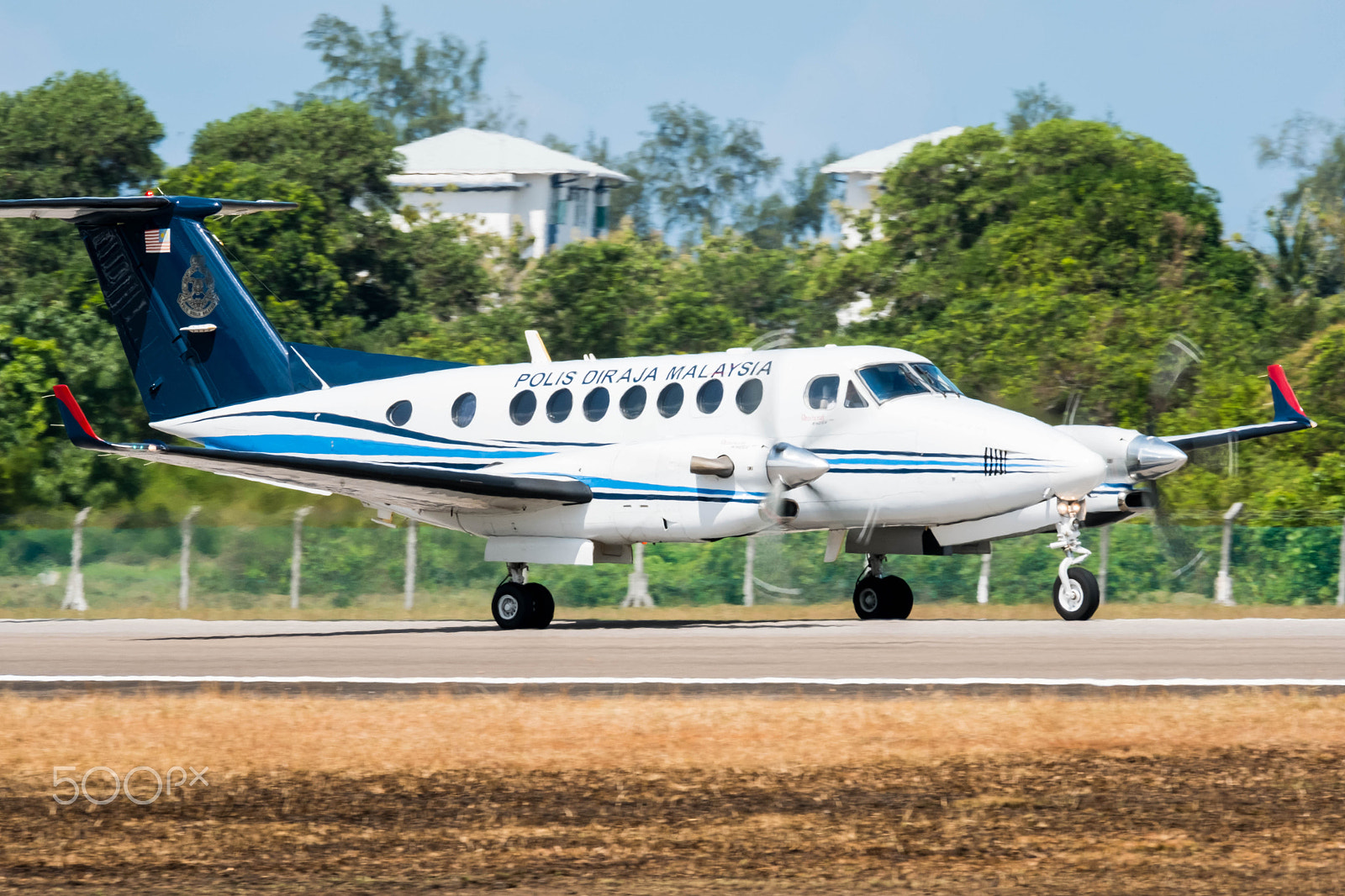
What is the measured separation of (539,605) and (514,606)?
1.05ft

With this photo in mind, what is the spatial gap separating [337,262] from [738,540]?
32.7m

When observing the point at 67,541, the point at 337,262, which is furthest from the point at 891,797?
the point at 337,262

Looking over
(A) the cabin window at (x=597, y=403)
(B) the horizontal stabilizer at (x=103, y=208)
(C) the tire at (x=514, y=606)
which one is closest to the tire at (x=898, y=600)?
(A) the cabin window at (x=597, y=403)

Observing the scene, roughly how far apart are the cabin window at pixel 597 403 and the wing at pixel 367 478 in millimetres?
1015

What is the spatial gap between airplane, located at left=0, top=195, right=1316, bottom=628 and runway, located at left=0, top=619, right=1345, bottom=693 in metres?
1.18

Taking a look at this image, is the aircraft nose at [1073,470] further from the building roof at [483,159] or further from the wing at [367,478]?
the building roof at [483,159]

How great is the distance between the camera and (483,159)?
98.7 meters

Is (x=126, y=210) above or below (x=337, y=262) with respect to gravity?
below

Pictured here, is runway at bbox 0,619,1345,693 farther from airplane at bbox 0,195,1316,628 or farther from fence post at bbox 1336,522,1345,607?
fence post at bbox 1336,522,1345,607

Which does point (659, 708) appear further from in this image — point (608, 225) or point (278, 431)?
point (608, 225)

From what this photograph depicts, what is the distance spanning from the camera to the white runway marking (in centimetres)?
1266

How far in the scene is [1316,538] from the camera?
1030 inches

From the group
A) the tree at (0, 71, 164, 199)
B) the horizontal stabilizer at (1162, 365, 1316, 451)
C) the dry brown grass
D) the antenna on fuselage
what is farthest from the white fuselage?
the tree at (0, 71, 164, 199)

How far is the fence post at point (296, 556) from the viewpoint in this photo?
27.8 m
